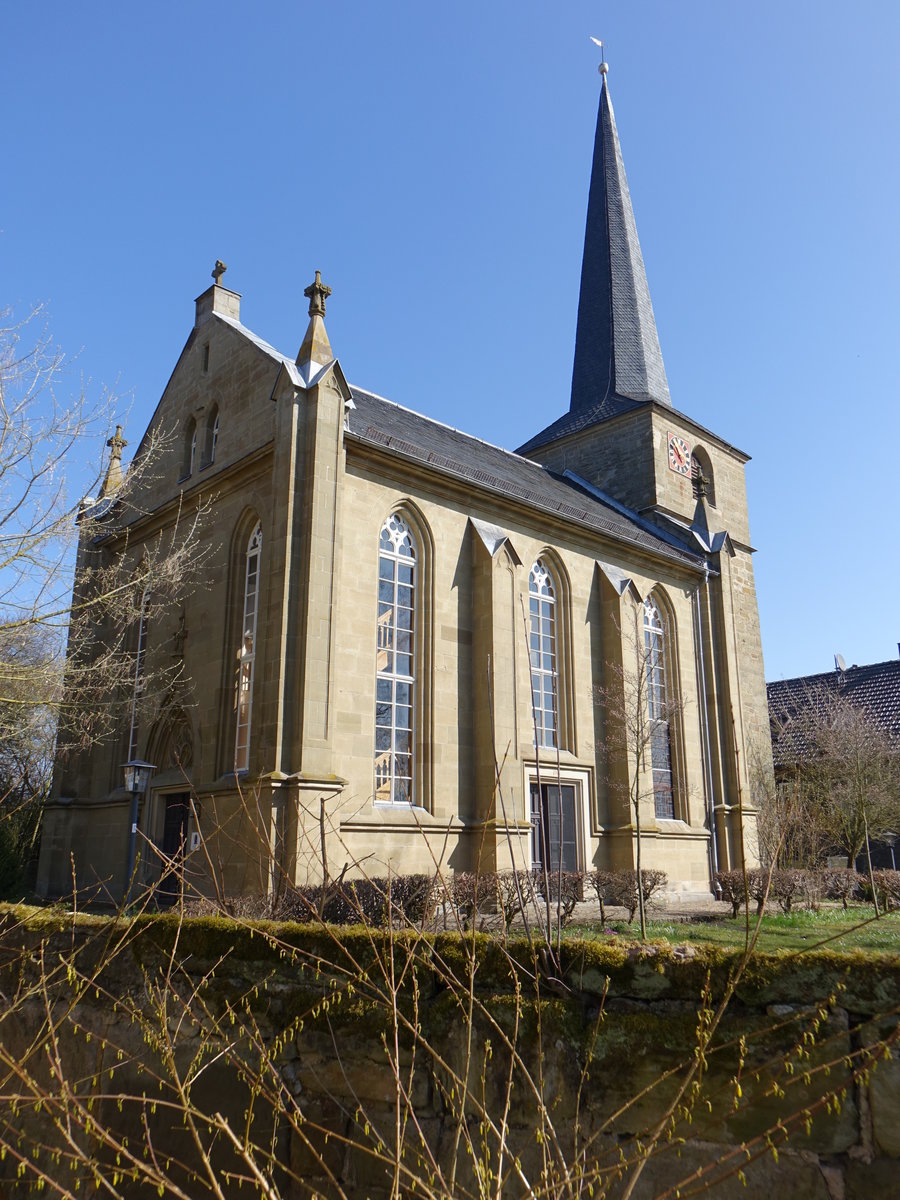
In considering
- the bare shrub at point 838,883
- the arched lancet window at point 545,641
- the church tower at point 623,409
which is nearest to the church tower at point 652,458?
the church tower at point 623,409

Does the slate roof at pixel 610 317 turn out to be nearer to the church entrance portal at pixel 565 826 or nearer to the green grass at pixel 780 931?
the church entrance portal at pixel 565 826

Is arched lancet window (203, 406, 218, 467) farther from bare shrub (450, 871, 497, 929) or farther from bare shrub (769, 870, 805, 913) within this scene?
bare shrub (769, 870, 805, 913)

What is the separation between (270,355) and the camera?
17828 mm

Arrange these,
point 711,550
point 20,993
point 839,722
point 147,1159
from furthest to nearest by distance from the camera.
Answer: point 839,722 < point 711,550 < point 20,993 < point 147,1159

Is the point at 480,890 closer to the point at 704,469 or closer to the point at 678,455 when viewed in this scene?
the point at 678,455

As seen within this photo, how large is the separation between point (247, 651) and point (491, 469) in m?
7.90

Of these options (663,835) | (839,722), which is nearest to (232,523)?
(663,835)

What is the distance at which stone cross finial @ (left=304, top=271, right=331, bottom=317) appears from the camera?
16.7 m

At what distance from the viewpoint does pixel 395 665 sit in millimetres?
16625

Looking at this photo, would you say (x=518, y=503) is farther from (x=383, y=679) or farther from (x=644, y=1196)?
Result: (x=644, y=1196)

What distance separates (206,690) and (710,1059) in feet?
46.4

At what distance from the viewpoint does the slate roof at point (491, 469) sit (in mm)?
17688

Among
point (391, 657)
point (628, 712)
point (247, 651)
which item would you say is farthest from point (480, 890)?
point (628, 712)

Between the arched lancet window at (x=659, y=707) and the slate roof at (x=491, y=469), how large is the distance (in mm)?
1798
